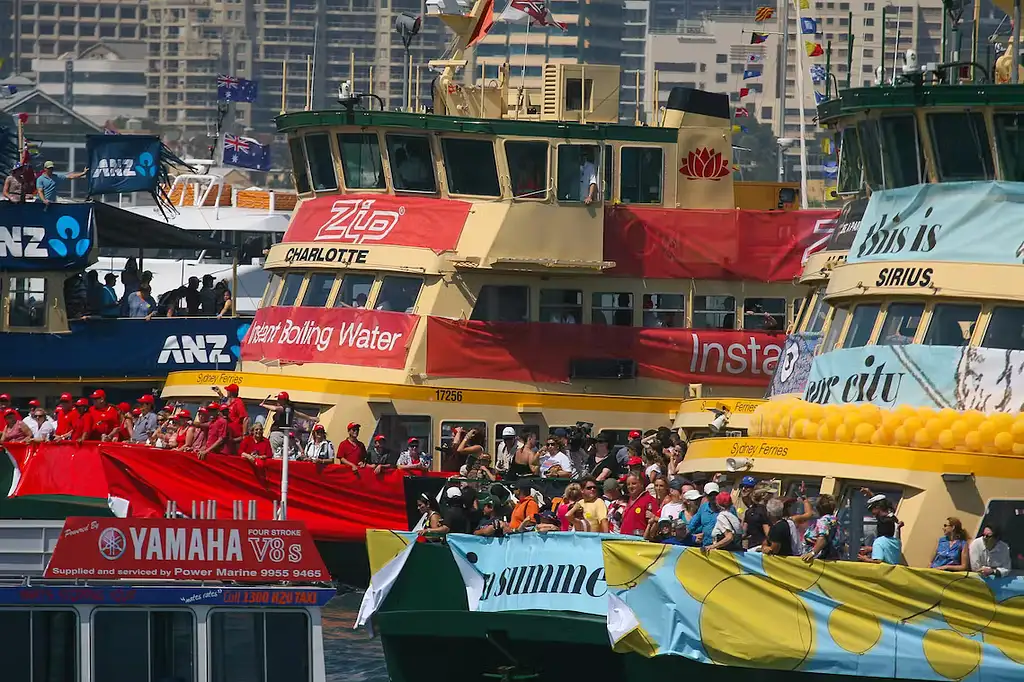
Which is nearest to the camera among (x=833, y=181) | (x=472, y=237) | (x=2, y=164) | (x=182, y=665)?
(x=182, y=665)

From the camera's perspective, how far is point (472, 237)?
31766mm

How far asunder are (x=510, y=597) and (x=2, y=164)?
21.6m

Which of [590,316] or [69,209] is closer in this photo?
[590,316]

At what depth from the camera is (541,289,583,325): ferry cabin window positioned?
32.6 m

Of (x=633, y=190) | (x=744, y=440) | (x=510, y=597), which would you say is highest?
(x=633, y=190)

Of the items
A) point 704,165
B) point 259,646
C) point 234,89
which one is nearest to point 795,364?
point 704,165

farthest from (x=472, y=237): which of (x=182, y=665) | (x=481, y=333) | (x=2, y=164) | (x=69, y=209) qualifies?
(x=182, y=665)

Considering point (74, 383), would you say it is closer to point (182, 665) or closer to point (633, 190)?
point (633, 190)

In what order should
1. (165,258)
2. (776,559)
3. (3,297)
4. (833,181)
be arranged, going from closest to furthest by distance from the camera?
(776,559)
(3,297)
(833,181)
(165,258)

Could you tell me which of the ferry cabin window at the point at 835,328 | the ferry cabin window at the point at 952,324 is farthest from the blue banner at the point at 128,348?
the ferry cabin window at the point at 952,324

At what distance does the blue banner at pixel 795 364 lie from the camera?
27.6 m

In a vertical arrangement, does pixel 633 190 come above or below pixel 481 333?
above

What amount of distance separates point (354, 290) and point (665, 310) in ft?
15.0

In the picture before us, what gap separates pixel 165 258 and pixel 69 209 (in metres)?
29.5
